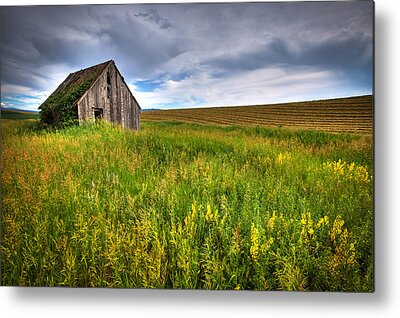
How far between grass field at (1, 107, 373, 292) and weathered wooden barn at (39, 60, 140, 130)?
9 cm

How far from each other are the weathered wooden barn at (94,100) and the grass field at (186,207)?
9 cm

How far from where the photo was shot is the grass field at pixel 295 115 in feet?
8.76

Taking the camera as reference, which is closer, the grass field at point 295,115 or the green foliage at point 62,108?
the grass field at point 295,115

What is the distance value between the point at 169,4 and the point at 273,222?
1623mm

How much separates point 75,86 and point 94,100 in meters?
0.16

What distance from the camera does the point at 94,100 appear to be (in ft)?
9.41

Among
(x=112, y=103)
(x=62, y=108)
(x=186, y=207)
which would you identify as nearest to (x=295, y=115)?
(x=186, y=207)

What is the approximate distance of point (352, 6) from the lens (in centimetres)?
265

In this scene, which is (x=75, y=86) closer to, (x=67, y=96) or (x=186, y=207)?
(x=67, y=96)

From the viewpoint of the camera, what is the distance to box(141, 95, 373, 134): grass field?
105 inches

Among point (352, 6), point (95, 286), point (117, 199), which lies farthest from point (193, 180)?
point (352, 6)

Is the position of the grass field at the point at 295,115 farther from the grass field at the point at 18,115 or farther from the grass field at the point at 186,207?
the grass field at the point at 18,115

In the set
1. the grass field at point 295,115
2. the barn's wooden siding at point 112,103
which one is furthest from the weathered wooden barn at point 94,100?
the grass field at point 295,115

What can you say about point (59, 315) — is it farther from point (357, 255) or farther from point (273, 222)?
point (357, 255)
